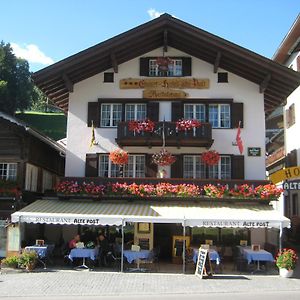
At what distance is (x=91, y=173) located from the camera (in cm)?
2430

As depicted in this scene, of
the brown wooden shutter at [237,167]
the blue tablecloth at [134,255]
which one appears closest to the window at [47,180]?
the blue tablecloth at [134,255]

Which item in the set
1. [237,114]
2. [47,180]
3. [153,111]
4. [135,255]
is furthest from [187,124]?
[47,180]

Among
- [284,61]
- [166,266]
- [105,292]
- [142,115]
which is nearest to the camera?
[105,292]

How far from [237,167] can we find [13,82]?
58950 millimetres

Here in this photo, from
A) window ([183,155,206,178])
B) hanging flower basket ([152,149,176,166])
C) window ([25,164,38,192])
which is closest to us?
hanging flower basket ([152,149,176,166])

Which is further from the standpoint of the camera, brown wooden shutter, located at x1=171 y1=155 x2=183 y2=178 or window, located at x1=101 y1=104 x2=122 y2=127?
window, located at x1=101 y1=104 x2=122 y2=127

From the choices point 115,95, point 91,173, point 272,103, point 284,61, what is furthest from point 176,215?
point 284,61

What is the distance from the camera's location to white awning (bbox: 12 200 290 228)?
19406 mm

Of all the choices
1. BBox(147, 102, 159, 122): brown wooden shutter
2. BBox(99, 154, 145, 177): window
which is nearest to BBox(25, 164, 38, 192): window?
BBox(99, 154, 145, 177): window

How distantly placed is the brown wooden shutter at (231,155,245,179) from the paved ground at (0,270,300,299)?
19.8 ft

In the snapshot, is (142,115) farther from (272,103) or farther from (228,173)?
(272,103)

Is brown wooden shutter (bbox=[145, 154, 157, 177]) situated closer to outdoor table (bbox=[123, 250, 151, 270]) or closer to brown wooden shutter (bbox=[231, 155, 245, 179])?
brown wooden shutter (bbox=[231, 155, 245, 179])

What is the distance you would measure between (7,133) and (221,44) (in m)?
11.1

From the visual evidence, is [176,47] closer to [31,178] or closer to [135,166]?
[135,166]
